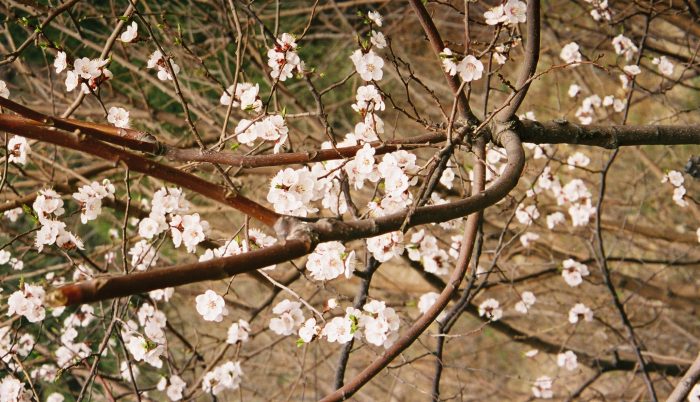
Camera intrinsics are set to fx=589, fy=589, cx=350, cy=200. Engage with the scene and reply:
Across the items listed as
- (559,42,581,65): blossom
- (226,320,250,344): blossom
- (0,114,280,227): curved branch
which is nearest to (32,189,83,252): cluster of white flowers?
(226,320,250,344): blossom

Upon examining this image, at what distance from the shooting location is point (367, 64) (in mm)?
1962

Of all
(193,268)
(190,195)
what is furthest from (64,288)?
(190,195)

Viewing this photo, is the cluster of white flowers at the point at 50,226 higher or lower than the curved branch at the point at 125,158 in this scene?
higher

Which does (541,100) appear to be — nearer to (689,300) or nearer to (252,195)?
(689,300)

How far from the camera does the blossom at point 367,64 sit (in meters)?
1.94

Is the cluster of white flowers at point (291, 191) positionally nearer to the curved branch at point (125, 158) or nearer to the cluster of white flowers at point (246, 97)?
the cluster of white flowers at point (246, 97)

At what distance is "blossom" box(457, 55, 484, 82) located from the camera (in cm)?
164

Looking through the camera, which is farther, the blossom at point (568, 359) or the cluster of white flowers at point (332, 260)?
the blossom at point (568, 359)

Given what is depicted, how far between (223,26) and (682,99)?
476 centimetres

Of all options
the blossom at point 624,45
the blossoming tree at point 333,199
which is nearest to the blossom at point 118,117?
the blossoming tree at point 333,199

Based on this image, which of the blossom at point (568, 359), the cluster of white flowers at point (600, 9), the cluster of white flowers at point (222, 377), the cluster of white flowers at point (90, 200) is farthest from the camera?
the blossom at point (568, 359)

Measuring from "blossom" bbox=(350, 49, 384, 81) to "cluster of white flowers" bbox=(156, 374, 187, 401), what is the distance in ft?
6.70

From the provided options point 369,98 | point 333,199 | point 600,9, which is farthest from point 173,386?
point 600,9

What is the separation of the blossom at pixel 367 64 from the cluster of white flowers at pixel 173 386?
2.04 metres
